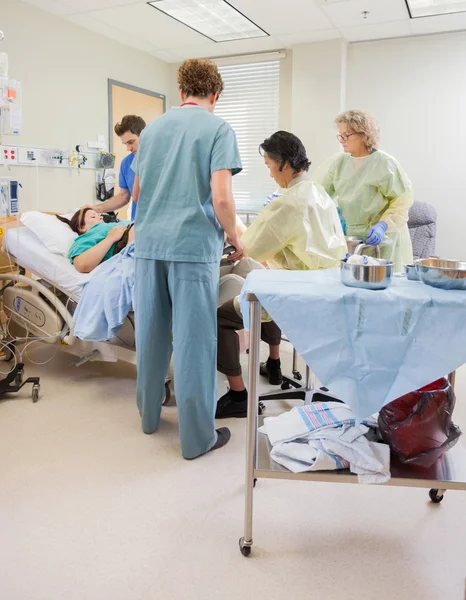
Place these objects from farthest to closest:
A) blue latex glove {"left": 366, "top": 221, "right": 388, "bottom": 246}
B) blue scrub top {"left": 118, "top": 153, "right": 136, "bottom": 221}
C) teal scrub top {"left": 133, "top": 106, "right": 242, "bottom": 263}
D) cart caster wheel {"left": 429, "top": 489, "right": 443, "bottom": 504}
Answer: blue scrub top {"left": 118, "top": 153, "right": 136, "bottom": 221}
blue latex glove {"left": 366, "top": 221, "right": 388, "bottom": 246}
teal scrub top {"left": 133, "top": 106, "right": 242, "bottom": 263}
cart caster wheel {"left": 429, "top": 489, "right": 443, "bottom": 504}

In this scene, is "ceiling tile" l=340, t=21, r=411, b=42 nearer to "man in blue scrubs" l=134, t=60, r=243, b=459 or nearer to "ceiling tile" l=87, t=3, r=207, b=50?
"ceiling tile" l=87, t=3, r=207, b=50

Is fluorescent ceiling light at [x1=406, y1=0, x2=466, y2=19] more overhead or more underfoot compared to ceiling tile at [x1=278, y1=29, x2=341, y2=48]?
more underfoot

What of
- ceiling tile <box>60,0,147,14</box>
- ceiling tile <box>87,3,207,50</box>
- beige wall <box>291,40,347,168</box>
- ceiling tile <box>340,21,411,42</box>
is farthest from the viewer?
beige wall <box>291,40,347,168</box>

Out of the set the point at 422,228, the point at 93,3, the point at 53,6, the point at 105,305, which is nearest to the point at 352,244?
the point at 105,305

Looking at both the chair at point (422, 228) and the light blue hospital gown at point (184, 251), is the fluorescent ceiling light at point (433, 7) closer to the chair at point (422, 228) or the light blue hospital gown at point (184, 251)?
the chair at point (422, 228)

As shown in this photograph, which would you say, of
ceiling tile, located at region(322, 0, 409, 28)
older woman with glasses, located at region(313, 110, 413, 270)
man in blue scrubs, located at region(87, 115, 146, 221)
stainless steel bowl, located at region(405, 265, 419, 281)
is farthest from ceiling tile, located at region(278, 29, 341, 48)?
stainless steel bowl, located at region(405, 265, 419, 281)

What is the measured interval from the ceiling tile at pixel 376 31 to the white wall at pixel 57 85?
1.97 metres

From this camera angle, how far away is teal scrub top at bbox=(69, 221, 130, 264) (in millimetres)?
2771

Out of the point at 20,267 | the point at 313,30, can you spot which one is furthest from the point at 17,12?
the point at 313,30

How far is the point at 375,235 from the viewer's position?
2594 millimetres

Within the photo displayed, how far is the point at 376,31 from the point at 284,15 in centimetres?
89

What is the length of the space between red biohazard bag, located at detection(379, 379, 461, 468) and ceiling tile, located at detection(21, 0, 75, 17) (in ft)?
11.9

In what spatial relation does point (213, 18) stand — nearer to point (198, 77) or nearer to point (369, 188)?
point (369, 188)

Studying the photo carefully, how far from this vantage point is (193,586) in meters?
1.42
